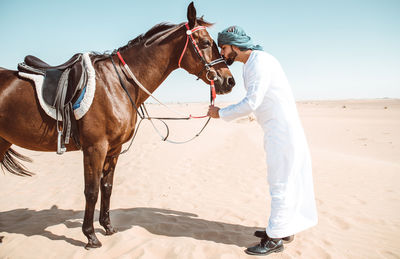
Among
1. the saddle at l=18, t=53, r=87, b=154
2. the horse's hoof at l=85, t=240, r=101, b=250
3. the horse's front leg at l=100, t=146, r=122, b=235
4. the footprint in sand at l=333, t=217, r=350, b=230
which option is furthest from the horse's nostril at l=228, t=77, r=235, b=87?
the footprint in sand at l=333, t=217, r=350, b=230

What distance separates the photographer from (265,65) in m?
2.55

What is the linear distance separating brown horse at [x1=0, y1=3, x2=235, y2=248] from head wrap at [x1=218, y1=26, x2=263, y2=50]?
0.70 ft

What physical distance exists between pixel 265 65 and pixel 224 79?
52 cm

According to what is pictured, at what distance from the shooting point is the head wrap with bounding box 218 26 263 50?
106 inches

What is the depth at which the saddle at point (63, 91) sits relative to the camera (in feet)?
8.67

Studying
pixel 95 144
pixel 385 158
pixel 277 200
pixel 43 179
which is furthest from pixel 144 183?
pixel 385 158

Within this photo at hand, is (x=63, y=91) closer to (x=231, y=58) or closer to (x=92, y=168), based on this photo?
(x=92, y=168)

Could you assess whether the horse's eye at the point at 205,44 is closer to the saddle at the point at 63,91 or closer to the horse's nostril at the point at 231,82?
the horse's nostril at the point at 231,82

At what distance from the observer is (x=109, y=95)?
273 centimetres

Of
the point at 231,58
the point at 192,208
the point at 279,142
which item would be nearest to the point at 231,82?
the point at 231,58

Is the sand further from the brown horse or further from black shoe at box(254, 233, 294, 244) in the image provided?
the brown horse

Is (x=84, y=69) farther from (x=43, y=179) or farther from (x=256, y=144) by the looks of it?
(x=256, y=144)

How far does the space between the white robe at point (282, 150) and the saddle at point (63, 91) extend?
171 centimetres

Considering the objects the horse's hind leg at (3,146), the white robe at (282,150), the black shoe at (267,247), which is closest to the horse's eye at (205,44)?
the white robe at (282,150)
